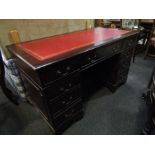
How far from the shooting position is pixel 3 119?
4.98 ft

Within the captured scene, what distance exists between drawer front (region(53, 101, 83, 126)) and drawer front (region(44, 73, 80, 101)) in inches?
10.0

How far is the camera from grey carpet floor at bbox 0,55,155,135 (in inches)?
53.6

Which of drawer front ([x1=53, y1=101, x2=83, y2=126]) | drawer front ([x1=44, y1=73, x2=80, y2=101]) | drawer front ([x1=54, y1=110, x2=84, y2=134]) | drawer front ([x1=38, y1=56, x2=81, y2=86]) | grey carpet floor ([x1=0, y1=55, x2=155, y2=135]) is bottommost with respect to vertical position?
grey carpet floor ([x1=0, y1=55, x2=155, y2=135])

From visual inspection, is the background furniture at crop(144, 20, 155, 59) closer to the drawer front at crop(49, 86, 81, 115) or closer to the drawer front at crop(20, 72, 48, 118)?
the drawer front at crop(49, 86, 81, 115)

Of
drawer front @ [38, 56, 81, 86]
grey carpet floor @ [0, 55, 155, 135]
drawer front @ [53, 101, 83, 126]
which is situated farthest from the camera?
grey carpet floor @ [0, 55, 155, 135]

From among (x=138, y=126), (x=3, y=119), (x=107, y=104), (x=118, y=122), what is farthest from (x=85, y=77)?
(x=3, y=119)

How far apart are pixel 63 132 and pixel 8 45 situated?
1064 mm

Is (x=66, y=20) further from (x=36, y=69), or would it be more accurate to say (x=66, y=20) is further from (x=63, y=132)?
(x=63, y=132)

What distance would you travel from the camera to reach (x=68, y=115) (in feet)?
4.16

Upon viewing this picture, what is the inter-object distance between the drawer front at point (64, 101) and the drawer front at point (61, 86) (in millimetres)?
49

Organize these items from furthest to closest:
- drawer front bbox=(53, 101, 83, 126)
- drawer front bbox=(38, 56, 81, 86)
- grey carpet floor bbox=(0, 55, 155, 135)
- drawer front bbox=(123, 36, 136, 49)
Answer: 1. drawer front bbox=(123, 36, 136, 49)
2. grey carpet floor bbox=(0, 55, 155, 135)
3. drawer front bbox=(53, 101, 83, 126)
4. drawer front bbox=(38, 56, 81, 86)

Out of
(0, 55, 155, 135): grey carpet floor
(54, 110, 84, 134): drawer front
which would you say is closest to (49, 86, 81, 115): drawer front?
(54, 110, 84, 134): drawer front

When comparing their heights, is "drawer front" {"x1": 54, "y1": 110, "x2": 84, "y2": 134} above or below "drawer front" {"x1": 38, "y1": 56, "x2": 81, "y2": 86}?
below
